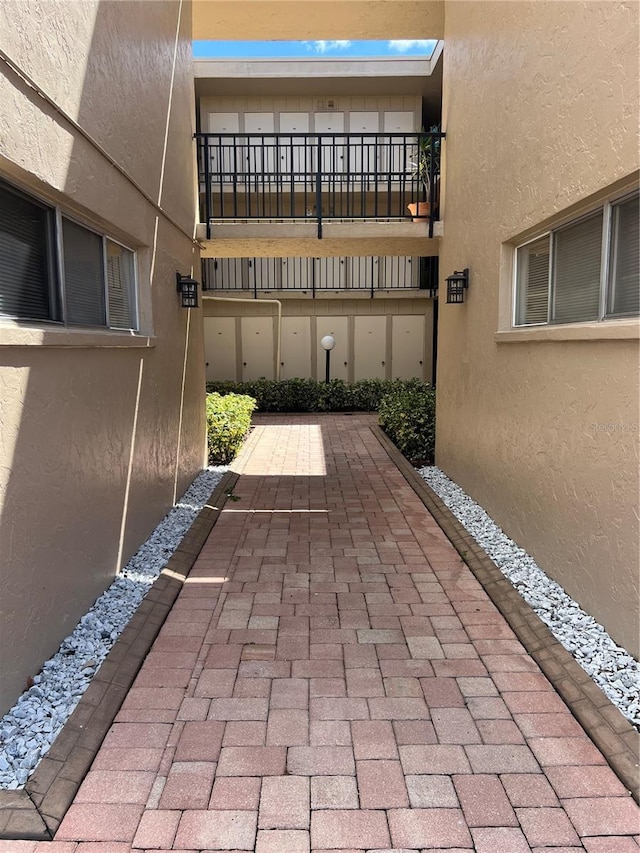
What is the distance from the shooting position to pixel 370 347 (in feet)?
47.9

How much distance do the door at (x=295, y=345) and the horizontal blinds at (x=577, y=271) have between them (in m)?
10.7

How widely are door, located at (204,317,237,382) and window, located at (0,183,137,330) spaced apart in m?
10.1

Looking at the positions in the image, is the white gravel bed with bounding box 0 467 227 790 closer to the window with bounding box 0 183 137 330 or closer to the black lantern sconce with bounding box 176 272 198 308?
the window with bounding box 0 183 137 330

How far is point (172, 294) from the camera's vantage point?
18.9ft

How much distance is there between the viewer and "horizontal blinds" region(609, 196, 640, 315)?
3.00 meters

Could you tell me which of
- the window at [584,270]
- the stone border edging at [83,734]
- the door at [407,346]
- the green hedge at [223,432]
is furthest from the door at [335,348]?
the stone border edging at [83,734]

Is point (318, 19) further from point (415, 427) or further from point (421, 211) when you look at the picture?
point (415, 427)

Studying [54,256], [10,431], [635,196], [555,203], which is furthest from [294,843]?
[555,203]

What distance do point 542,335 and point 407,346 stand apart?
10787 mm

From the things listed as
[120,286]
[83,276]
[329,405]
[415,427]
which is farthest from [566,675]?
[329,405]

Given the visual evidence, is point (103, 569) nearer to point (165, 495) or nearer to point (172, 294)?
point (165, 495)

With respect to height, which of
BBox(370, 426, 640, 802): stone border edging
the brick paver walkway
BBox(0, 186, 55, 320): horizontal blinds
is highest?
BBox(0, 186, 55, 320): horizontal blinds

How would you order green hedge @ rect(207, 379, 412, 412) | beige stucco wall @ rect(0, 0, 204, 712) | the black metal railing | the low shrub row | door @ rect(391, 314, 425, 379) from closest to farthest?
beige stucco wall @ rect(0, 0, 204, 712) → the low shrub row → green hedge @ rect(207, 379, 412, 412) → the black metal railing → door @ rect(391, 314, 425, 379)

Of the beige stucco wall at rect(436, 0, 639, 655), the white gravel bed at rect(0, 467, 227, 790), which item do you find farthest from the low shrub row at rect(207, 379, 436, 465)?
the white gravel bed at rect(0, 467, 227, 790)
